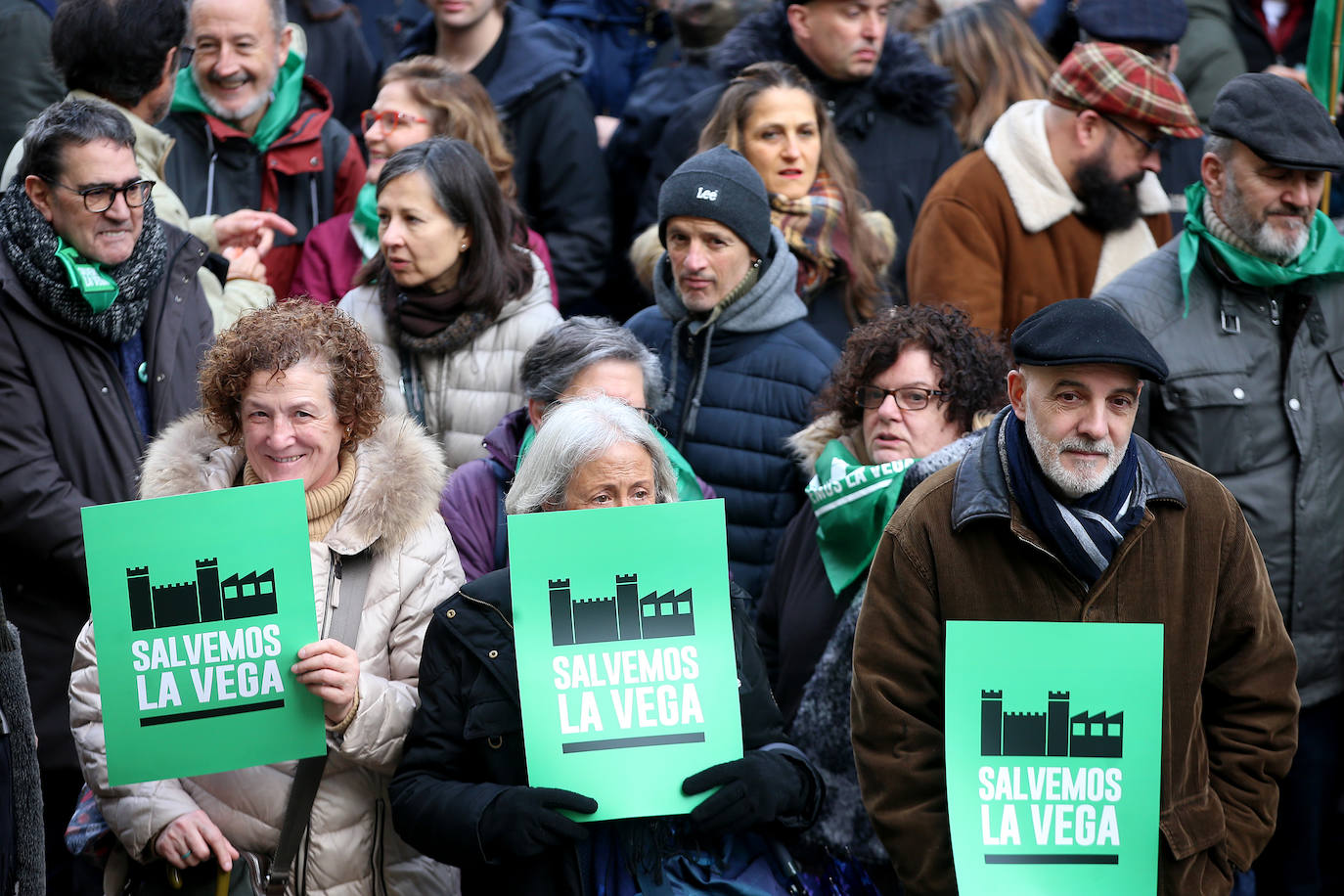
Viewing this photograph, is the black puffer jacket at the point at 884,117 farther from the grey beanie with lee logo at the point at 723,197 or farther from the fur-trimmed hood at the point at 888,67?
the grey beanie with lee logo at the point at 723,197

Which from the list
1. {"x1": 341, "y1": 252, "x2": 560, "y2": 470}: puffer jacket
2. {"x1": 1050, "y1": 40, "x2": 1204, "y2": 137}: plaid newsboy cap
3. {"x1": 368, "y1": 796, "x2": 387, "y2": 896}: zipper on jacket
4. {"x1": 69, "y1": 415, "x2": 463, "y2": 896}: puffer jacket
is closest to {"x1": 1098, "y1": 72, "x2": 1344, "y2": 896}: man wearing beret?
{"x1": 1050, "y1": 40, "x2": 1204, "y2": 137}: plaid newsboy cap

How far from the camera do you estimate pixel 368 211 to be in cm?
605

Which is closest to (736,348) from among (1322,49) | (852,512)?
(852,512)

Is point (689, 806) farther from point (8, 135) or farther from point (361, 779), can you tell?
point (8, 135)

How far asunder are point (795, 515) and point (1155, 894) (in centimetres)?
185

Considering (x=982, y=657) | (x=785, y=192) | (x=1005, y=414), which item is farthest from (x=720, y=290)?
(x=982, y=657)

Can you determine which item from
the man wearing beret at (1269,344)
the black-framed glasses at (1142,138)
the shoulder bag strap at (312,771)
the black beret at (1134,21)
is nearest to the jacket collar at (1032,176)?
the black-framed glasses at (1142,138)

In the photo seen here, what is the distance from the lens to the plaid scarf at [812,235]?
5.93m

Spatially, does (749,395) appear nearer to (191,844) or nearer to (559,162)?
(559,162)

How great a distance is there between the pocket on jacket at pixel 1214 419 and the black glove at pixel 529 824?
2.47 metres

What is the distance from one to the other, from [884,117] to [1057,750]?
12.9ft

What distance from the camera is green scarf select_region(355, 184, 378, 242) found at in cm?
604

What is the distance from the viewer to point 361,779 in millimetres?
3861

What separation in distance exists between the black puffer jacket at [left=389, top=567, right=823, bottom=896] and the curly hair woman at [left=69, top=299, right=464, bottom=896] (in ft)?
0.46
